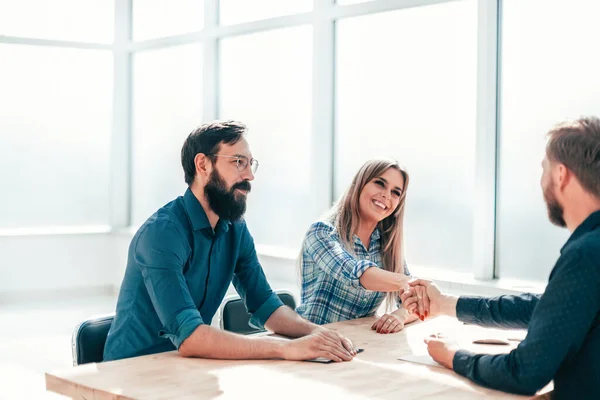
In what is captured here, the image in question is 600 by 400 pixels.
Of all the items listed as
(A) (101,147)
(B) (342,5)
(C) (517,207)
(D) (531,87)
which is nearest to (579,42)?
(D) (531,87)

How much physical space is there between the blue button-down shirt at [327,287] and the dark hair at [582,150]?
4.26 feet

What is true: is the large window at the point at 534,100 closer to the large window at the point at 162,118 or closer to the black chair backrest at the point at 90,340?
the black chair backrest at the point at 90,340

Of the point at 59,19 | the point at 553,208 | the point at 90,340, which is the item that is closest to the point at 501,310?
the point at 553,208

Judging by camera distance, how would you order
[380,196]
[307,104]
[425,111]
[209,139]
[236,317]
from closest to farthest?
1. [209,139]
2. [236,317]
3. [380,196]
4. [425,111]
5. [307,104]

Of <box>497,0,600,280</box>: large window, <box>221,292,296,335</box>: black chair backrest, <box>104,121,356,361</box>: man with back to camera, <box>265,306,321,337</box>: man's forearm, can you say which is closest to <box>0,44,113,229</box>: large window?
<box>497,0,600,280</box>: large window

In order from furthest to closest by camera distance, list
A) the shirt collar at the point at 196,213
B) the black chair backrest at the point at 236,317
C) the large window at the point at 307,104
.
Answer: the large window at the point at 307,104 → the black chair backrest at the point at 236,317 → the shirt collar at the point at 196,213

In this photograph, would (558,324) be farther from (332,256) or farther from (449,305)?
(332,256)

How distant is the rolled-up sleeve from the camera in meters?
2.99

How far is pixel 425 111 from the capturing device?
4.84 meters

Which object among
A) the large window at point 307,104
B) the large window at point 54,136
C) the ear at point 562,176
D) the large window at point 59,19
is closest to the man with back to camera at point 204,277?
the ear at point 562,176

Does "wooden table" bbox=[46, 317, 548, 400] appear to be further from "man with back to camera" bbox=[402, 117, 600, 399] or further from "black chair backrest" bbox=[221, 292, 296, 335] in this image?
"black chair backrest" bbox=[221, 292, 296, 335]

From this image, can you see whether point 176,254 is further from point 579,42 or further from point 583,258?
point 579,42

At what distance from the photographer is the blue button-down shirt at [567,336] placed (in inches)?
70.3

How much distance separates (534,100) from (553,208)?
2.47m
